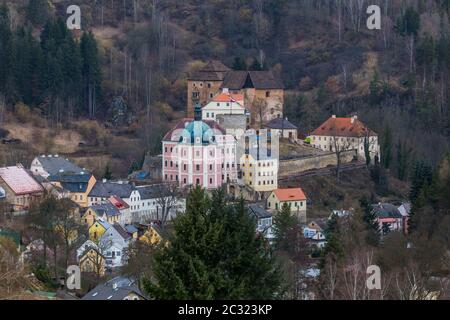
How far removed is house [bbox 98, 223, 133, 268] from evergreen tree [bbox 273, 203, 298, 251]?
215 inches

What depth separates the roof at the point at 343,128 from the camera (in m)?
71.2

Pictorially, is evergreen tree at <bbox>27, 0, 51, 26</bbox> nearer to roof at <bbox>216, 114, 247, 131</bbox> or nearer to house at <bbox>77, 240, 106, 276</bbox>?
roof at <bbox>216, 114, 247, 131</bbox>

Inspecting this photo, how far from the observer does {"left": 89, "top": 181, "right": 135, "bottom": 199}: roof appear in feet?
197

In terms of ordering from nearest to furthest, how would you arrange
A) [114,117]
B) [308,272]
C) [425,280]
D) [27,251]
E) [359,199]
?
[425,280], [308,272], [27,251], [359,199], [114,117]

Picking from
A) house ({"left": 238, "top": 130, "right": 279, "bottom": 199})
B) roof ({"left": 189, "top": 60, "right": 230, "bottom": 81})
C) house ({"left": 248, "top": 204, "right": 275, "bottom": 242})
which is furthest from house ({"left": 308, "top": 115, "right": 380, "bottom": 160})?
house ({"left": 248, "top": 204, "right": 275, "bottom": 242})

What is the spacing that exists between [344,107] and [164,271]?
5675cm

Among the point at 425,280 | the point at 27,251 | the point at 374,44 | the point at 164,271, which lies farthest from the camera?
the point at 374,44

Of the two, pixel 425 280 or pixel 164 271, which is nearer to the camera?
→ pixel 164 271

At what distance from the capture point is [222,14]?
9488 centimetres

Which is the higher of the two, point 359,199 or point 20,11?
point 20,11

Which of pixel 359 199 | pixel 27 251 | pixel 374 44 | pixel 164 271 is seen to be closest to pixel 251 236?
pixel 164 271

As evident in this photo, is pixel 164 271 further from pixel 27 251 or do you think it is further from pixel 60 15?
pixel 60 15

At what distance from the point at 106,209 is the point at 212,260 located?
32.8 meters

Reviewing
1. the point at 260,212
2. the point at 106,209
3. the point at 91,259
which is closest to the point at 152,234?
the point at 106,209
